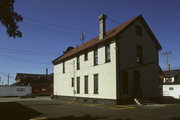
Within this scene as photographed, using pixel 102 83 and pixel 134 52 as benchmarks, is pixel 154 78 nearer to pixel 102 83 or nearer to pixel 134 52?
pixel 134 52

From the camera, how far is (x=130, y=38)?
862 inches

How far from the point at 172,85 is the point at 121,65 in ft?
82.3

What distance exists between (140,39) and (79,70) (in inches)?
389

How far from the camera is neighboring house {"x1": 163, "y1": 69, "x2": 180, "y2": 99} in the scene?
39.0m

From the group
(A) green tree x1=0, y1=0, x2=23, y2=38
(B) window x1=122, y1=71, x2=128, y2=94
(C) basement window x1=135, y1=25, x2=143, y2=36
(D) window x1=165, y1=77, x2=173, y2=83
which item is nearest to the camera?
(A) green tree x1=0, y1=0, x2=23, y2=38

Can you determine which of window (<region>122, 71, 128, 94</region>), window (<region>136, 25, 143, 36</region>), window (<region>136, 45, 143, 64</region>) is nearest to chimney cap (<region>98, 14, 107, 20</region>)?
window (<region>136, 25, 143, 36</region>)

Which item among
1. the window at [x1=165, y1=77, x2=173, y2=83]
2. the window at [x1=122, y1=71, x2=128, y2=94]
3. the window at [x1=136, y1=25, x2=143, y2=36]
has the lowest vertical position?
the window at [x1=165, y1=77, x2=173, y2=83]

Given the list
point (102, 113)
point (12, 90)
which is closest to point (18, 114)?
point (102, 113)

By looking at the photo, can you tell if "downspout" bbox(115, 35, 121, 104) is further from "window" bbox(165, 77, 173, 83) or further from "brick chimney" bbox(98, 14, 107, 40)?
"window" bbox(165, 77, 173, 83)

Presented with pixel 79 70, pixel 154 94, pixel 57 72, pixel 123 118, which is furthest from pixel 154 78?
pixel 57 72

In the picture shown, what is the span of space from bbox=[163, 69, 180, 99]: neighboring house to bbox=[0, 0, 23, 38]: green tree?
36.6 m

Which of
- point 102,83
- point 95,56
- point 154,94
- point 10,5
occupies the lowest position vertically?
point 154,94

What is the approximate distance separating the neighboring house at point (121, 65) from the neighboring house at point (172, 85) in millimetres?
17987

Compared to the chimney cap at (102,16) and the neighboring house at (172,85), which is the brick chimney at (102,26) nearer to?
the chimney cap at (102,16)
